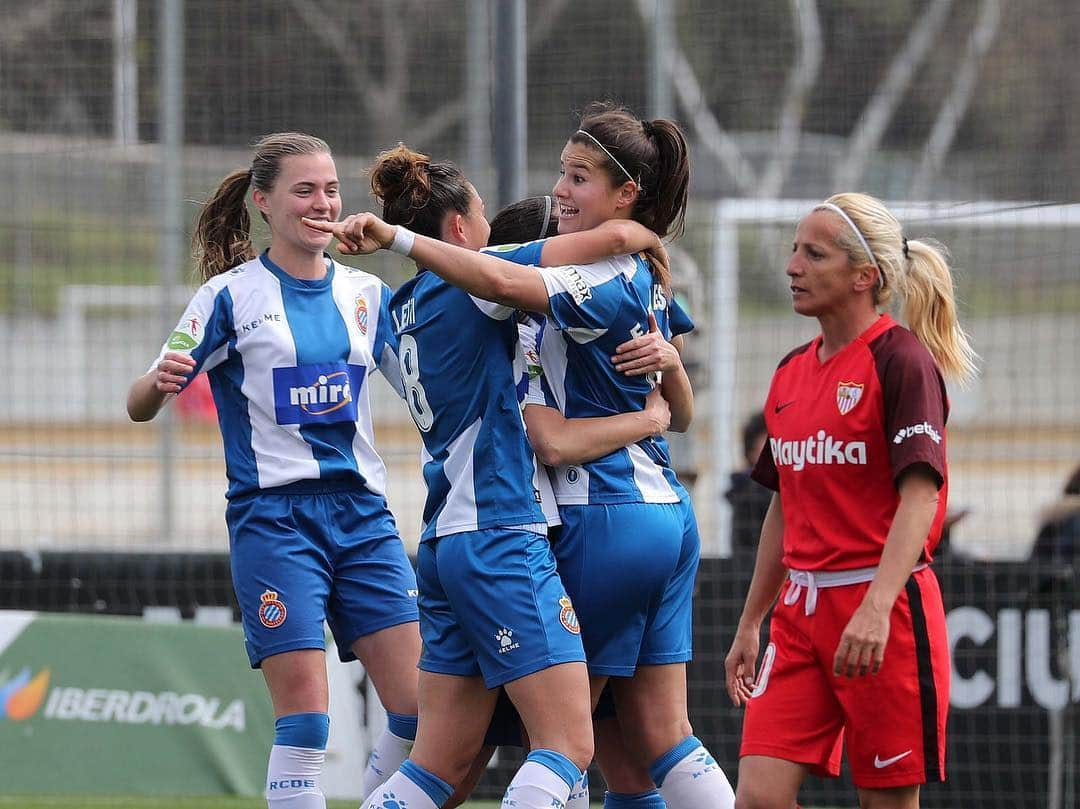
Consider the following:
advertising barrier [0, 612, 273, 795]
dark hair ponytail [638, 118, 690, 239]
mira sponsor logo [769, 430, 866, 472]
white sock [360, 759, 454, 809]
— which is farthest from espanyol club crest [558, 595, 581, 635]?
advertising barrier [0, 612, 273, 795]

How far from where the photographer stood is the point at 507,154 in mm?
6008

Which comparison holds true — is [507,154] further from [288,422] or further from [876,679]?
[876,679]

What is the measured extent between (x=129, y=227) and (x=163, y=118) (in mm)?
895

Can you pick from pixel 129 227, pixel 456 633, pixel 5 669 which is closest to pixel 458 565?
pixel 456 633

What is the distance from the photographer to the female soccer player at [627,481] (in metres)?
3.67

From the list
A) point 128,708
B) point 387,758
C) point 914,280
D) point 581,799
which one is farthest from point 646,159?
point 128,708

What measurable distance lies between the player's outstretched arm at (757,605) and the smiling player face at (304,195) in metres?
1.55

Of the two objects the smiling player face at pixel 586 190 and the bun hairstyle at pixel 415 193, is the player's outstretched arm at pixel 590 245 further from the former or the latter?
the bun hairstyle at pixel 415 193

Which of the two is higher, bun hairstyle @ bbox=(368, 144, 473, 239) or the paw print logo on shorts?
bun hairstyle @ bbox=(368, 144, 473, 239)

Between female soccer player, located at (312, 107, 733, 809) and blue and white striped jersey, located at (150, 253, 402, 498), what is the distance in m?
0.99

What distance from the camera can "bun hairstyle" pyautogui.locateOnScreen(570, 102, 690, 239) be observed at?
378 cm

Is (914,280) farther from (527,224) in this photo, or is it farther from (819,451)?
(527,224)

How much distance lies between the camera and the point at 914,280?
13.5ft

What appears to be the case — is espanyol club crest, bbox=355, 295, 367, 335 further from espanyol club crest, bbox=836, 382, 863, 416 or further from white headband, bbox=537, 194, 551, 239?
espanyol club crest, bbox=836, 382, 863, 416
